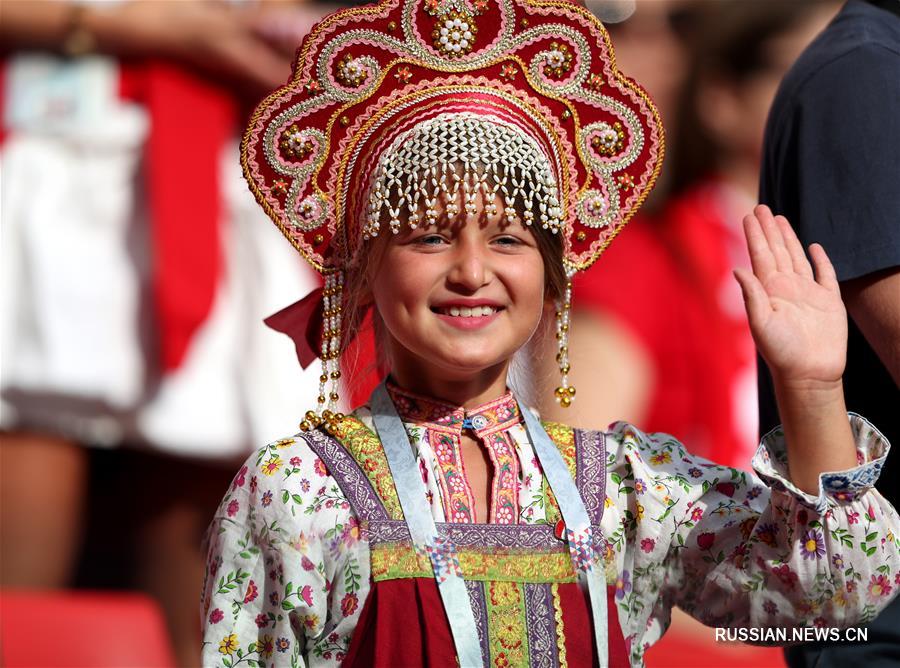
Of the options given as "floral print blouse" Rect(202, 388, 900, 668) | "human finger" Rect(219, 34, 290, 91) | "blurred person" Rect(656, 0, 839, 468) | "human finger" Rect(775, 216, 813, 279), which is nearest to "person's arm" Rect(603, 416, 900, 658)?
"floral print blouse" Rect(202, 388, 900, 668)

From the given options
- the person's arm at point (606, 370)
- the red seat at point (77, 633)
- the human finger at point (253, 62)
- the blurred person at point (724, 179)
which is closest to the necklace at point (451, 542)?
the red seat at point (77, 633)

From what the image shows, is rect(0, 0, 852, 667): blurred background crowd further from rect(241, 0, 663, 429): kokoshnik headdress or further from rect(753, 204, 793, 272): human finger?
rect(753, 204, 793, 272): human finger

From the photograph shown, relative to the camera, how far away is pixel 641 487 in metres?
2.47

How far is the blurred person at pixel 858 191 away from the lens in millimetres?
2463

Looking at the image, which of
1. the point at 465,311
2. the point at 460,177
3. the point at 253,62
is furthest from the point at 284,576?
the point at 253,62

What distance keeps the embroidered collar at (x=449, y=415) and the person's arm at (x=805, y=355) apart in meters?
0.44

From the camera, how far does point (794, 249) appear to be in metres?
2.41

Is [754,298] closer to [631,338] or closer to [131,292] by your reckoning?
[131,292]

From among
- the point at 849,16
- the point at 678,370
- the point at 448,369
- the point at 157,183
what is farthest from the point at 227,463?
the point at 849,16

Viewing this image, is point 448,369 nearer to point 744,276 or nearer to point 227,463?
point 744,276

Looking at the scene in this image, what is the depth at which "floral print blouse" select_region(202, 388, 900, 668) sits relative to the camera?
7.66ft

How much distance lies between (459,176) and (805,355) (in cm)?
58

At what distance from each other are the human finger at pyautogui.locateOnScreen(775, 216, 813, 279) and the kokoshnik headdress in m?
0.27

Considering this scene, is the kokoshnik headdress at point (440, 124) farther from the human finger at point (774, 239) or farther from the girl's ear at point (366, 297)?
the human finger at point (774, 239)
